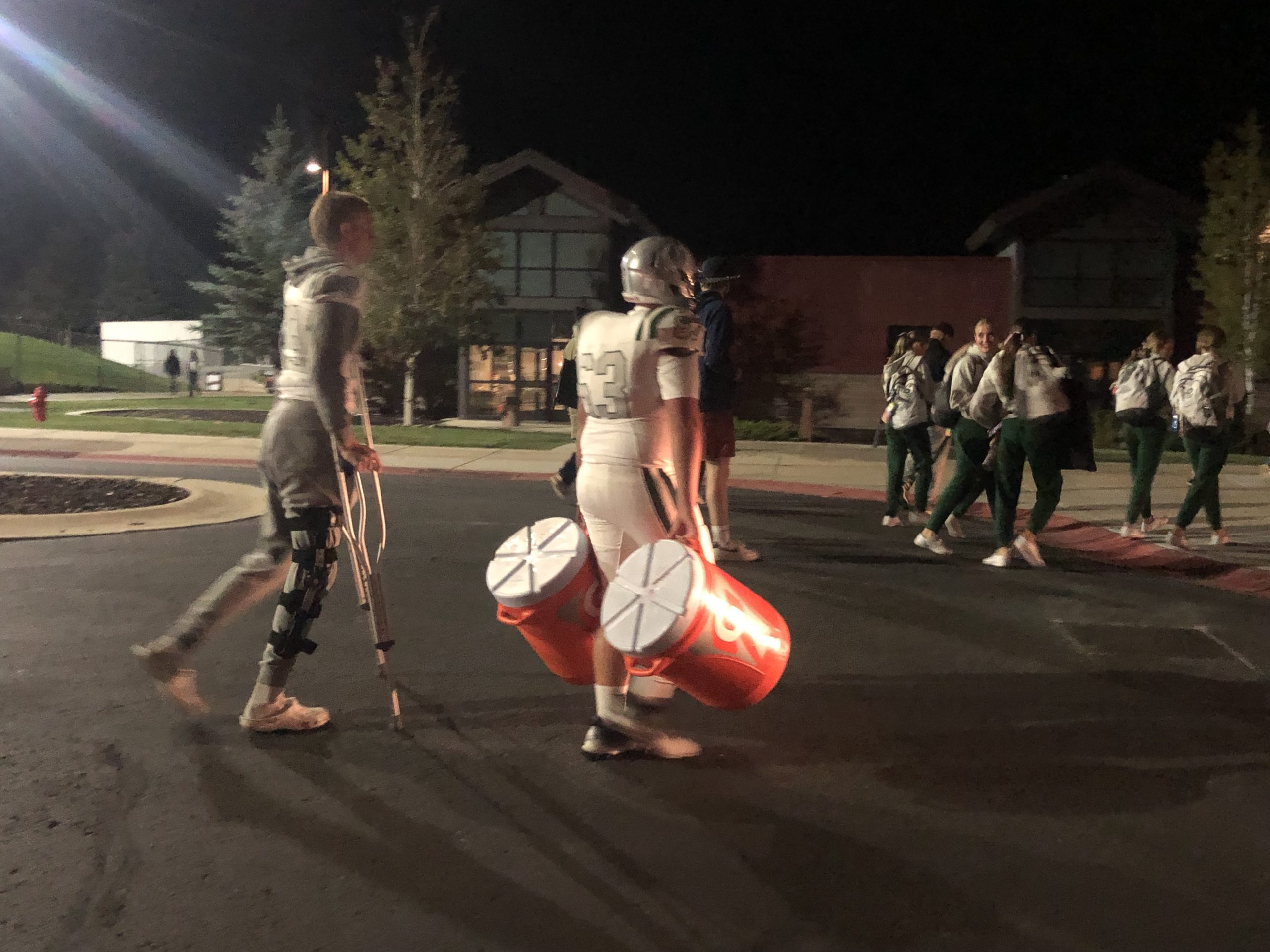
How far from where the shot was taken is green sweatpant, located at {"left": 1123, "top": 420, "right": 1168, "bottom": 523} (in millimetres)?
9016

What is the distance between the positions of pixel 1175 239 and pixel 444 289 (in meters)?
20.2

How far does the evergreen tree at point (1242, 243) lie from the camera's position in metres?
24.1

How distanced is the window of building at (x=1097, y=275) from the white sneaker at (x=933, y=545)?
2428cm

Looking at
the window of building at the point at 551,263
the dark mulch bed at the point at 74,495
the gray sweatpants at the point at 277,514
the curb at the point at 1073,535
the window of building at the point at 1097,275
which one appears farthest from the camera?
the window of building at the point at 1097,275

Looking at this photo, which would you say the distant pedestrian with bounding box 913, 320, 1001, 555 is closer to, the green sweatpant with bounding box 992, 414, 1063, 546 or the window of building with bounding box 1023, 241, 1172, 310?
the green sweatpant with bounding box 992, 414, 1063, 546

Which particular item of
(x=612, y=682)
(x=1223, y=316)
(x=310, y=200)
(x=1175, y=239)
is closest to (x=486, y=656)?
(x=612, y=682)

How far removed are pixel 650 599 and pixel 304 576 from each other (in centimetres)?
132

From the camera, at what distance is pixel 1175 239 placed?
30.0 m

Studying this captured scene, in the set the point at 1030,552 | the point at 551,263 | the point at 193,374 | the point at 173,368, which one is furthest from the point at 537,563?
the point at 173,368

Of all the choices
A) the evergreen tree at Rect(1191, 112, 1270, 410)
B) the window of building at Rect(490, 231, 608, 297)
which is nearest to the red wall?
the window of building at Rect(490, 231, 608, 297)

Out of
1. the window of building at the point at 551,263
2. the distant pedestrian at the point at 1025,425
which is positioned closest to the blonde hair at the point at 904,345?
the distant pedestrian at the point at 1025,425

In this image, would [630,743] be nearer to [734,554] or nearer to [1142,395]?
[734,554]

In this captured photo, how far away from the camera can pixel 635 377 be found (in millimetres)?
3801

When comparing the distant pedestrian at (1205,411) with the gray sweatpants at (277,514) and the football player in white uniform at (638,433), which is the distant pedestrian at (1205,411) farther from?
the gray sweatpants at (277,514)
